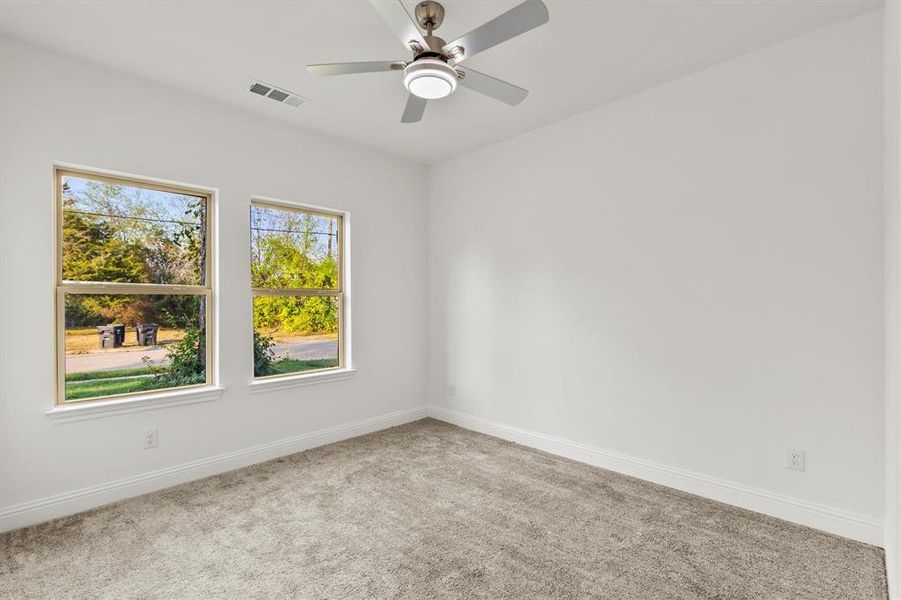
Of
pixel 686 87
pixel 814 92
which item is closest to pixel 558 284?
pixel 686 87

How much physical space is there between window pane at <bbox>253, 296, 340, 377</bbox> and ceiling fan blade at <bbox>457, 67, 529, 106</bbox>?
2414 mm

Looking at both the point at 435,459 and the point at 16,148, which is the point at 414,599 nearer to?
the point at 435,459

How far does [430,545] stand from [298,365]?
2.17 meters

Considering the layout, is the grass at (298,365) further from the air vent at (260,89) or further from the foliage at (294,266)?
the air vent at (260,89)

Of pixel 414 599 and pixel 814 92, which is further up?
pixel 814 92

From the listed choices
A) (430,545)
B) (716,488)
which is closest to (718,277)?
(716,488)

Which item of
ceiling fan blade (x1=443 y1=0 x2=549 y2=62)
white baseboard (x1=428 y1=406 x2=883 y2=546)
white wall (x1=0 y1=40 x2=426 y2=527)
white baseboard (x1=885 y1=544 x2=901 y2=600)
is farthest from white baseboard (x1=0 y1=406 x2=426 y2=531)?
white baseboard (x1=885 y1=544 x2=901 y2=600)

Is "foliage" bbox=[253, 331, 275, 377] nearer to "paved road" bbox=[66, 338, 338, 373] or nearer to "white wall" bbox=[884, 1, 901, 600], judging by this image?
"paved road" bbox=[66, 338, 338, 373]

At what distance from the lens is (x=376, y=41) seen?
2592 millimetres

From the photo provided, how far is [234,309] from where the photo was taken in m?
3.49

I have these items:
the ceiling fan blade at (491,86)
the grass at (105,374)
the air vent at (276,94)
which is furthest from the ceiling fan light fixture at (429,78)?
the grass at (105,374)

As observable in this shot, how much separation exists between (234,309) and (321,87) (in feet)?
5.83

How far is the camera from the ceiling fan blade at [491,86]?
235cm

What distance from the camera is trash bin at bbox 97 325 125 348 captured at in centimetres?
298
